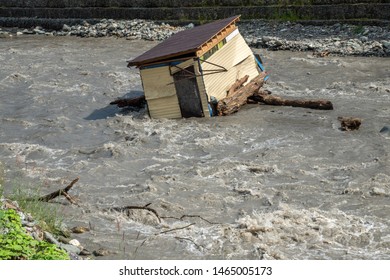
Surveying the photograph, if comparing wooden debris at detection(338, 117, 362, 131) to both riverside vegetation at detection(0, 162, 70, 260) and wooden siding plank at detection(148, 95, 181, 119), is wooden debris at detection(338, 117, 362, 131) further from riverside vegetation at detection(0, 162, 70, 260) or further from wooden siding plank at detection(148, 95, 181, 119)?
riverside vegetation at detection(0, 162, 70, 260)

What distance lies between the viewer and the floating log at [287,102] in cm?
1625

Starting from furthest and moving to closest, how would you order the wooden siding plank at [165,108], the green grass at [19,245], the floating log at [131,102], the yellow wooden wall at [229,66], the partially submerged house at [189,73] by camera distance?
the floating log at [131,102] < the wooden siding plank at [165,108] < the yellow wooden wall at [229,66] < the partially submerged house at [189,73] < the green grass at [19,245]

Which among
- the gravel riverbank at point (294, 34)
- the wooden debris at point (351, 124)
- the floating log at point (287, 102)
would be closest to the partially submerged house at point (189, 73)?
the floating log at point (287, 102)

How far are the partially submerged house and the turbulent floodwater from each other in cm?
40

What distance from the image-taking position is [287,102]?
16.7m

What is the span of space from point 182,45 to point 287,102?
8.96 ft

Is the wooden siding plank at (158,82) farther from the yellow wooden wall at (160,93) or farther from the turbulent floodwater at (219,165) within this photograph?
the turbulent floodwater at (219,165)

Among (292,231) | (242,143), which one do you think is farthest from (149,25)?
(292,231)

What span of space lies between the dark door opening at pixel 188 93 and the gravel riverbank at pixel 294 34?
23.8ft

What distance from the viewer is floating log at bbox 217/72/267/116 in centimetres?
1617

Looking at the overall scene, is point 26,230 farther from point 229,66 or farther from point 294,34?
point 294,34

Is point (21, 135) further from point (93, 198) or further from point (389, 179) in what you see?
point (389, 179)

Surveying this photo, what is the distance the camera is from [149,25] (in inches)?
1123
